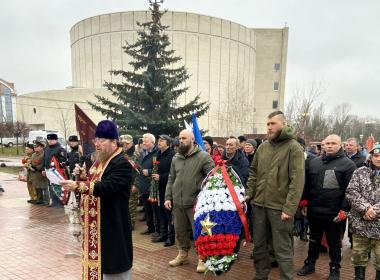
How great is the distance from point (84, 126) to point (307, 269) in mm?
4038

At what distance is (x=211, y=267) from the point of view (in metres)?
3.95

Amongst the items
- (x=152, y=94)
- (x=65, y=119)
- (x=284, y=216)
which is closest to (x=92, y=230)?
(x=284, y=216)

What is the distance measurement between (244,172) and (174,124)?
682 cm

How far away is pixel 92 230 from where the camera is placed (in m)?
3.12

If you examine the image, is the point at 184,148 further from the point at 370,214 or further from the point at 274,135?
the point at 370,214

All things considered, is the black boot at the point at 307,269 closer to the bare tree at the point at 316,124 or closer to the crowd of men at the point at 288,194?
the crowd of men at the point at 288,194

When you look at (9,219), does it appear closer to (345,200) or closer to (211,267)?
(211,267)

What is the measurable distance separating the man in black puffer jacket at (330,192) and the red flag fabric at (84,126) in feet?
11.2

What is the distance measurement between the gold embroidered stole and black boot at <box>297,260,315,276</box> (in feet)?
10.2

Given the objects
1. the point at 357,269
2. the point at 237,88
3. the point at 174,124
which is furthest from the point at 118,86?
the point at 237,88

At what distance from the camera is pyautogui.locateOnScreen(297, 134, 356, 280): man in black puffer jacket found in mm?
4598

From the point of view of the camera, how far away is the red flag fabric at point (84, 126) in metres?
5.08

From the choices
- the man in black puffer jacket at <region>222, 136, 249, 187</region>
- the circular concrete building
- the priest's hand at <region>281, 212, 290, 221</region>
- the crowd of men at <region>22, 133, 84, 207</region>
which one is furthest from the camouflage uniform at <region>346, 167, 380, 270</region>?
the circular concrete building

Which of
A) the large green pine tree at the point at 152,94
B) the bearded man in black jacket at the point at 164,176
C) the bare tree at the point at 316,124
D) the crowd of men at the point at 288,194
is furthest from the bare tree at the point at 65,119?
the crowd of men at the point at 288,194
